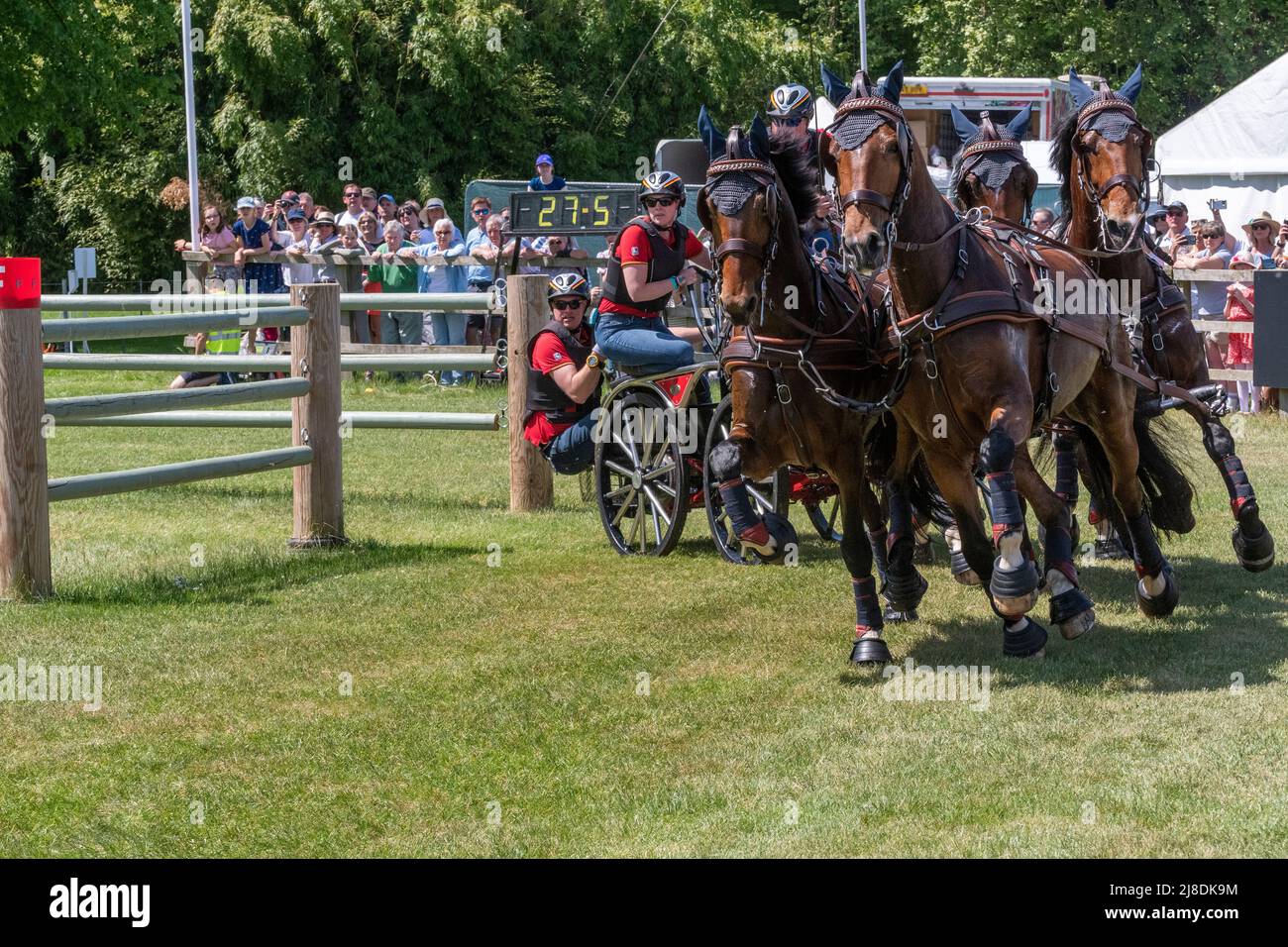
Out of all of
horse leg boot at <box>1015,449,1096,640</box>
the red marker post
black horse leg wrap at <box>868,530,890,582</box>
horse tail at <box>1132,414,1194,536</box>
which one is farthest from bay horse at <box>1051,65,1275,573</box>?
the red marker post

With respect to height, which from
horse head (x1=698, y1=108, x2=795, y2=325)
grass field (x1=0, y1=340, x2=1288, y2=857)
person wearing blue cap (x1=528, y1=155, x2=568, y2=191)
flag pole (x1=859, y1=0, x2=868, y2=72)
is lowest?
grass field (x1=0, y1=340, x2=1288, y2=857)

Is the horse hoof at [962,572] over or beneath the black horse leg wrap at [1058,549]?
beneath

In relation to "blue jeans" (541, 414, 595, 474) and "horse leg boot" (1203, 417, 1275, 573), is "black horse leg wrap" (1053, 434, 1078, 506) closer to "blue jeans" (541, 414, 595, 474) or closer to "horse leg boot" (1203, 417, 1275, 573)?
"horse leg boot" (1203, 417, 1275, 573)

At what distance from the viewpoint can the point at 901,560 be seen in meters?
8.35

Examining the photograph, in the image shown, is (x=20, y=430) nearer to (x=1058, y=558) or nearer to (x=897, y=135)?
(x=897, y=135)

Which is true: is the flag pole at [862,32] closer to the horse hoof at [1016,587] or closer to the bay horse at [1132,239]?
the bay horse at [1132,239]

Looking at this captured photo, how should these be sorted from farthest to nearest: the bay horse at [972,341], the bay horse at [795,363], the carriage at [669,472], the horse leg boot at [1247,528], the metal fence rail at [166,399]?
the carriage at [669,472], the metal fence rail at [166,399], the horse leg boot at [1247,528], the bay horse at [795,363], the bay horse at [972,341]

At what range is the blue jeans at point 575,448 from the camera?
10914 mm

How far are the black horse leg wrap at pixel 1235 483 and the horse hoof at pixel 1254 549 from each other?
0.40 ft

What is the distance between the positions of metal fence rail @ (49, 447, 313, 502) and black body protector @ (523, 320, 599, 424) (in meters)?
1.52

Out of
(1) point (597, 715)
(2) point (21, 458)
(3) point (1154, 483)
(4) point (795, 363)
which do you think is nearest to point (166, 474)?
(2) point (21, 458)

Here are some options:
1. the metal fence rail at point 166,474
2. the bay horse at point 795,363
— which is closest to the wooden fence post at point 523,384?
the metal fence rail at point 166,474

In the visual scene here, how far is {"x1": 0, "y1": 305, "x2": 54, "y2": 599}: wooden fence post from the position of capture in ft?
28.1

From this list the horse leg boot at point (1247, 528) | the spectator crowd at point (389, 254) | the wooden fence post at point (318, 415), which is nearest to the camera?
the horse leg boot at point (1247, 528)
